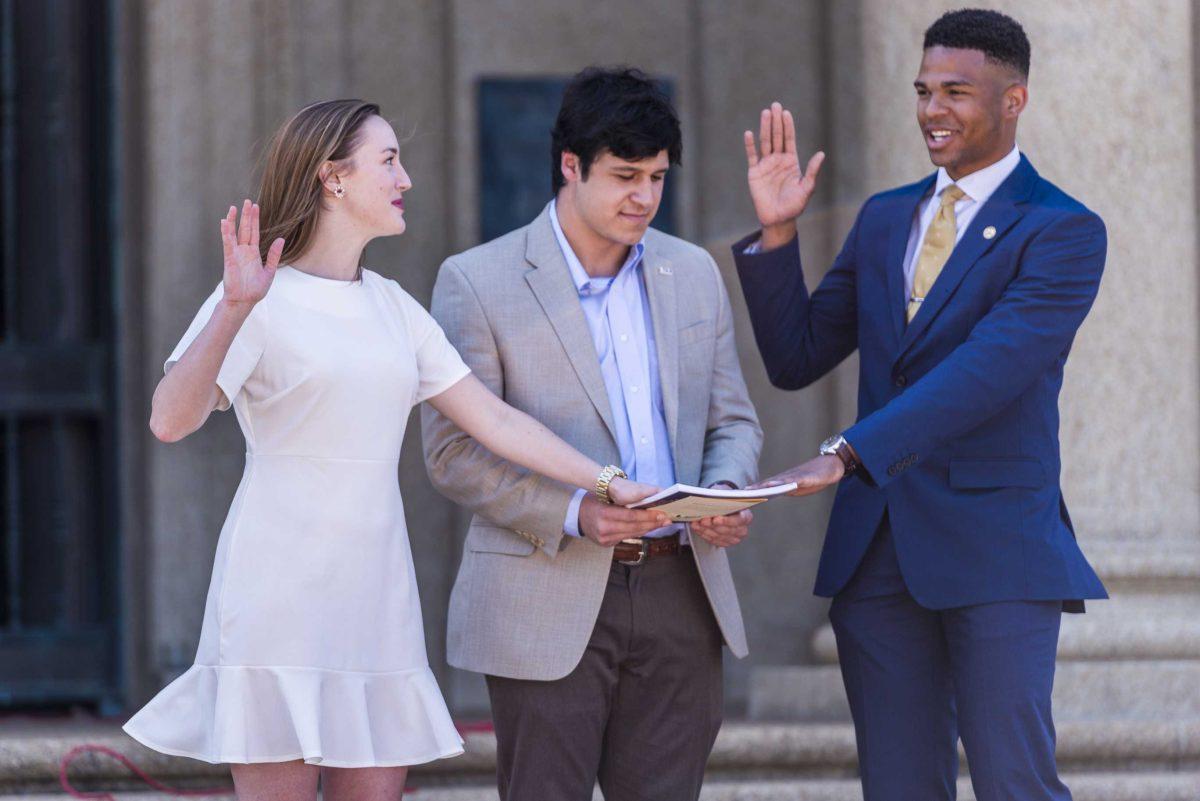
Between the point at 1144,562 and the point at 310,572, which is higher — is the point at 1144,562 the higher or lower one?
the lower one

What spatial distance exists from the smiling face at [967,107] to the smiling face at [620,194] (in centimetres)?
60

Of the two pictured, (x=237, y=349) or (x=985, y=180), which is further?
(x=985, y=180)

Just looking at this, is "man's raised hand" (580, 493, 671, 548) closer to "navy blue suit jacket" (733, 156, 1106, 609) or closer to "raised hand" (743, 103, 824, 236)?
"navy blue suit jacket" (733, 156, 1106, 609)

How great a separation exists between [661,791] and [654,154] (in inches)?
53.2

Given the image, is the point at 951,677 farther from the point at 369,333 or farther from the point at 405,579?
the point at 369,333

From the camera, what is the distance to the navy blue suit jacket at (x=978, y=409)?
361 centimetres

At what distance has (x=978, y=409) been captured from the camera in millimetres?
3588

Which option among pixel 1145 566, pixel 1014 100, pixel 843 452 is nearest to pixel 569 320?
pixel 843 452

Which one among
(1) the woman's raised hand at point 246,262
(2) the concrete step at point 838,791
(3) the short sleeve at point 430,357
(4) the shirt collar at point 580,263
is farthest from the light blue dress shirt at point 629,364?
(2) the concrete step at point 838,791

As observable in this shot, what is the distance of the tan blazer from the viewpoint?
367cm

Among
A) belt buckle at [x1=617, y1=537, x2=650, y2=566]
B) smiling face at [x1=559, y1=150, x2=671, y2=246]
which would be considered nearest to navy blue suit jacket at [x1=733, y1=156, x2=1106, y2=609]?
belt buckle at [x1=617, y1=537, x2=650, y2=566]

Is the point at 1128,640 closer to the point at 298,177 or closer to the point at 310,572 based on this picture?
the point at 310,572

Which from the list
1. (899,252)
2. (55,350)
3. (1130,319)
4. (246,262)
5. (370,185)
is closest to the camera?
(246,262)

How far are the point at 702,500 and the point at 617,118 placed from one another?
85cm
